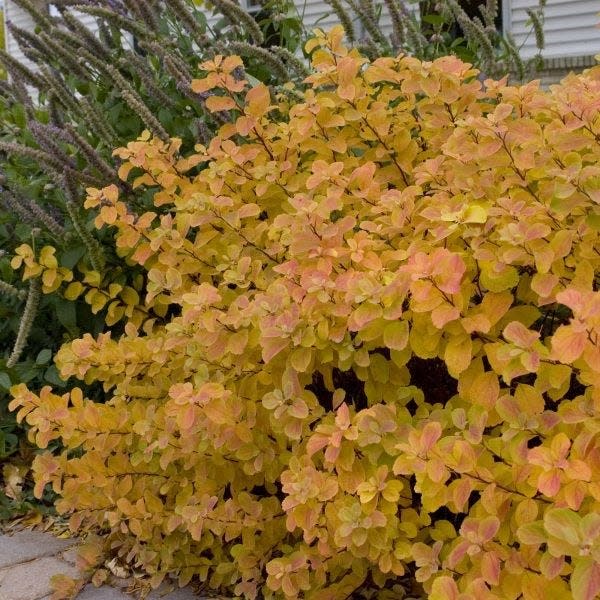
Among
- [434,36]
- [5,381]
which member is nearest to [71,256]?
[5,381]

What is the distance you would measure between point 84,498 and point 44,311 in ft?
3.24

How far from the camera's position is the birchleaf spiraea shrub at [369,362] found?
1.31 m

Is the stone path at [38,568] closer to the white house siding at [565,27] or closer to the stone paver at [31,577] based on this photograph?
the stone paver at [31,577]

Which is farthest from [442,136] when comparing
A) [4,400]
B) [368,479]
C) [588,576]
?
[4,400]

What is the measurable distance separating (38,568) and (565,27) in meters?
6.58

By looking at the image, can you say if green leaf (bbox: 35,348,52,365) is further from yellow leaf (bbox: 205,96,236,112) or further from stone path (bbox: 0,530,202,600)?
yellow leaf (bbox: 205,96,236,112)

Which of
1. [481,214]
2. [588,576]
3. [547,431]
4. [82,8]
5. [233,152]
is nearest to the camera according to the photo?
[588,576]

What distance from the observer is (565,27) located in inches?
277

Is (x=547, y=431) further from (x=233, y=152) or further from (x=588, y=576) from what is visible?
(x=233, y=152)

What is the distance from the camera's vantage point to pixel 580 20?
6.93m

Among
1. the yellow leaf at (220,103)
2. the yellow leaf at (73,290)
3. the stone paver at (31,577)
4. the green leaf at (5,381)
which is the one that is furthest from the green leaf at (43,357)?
the yellow leaf at (220,103)

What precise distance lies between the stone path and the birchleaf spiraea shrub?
120 millimetres

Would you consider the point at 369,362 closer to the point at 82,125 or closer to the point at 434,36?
the point at 434,36

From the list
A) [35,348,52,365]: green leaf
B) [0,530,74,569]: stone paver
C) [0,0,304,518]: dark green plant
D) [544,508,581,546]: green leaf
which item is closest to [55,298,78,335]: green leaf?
[0,0,304,518]: dark green plant
